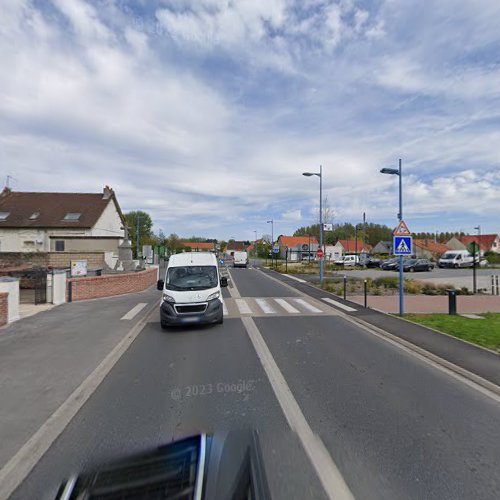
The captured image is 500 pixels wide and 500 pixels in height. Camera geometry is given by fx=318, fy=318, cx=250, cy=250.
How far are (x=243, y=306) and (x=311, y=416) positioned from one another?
9.03 meters

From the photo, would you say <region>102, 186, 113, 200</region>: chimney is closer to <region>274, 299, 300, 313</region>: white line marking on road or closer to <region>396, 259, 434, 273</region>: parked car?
<region>274, 299, 300, 313</region>: white line marking on road

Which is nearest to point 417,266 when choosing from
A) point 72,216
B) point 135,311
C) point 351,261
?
point 351,261

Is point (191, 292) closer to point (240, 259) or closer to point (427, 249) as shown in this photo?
point (240, 259)

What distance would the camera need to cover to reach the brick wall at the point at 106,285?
13.7 metres

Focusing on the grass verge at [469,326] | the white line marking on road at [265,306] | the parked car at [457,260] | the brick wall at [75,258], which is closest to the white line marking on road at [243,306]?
the white line marking on road at [265,306]

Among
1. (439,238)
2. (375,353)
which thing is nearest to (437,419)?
(375,353)

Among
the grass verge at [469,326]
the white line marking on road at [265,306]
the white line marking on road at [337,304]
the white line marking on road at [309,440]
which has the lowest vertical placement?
the white line marking on road at [265,306]

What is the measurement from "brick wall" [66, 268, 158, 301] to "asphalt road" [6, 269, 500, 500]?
840 centimetres

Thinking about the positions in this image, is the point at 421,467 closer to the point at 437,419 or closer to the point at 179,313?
the point at 437,419

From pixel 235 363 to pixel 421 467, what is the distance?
135 inches

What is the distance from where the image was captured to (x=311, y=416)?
382 centimetres

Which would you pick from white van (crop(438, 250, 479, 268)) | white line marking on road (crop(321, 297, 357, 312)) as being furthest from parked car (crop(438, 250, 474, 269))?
white line marking on road (crop(321, 297, 357, 312))

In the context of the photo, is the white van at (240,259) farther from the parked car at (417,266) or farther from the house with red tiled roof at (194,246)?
the parked car at (417,266)

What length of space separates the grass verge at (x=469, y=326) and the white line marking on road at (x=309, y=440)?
A: 4719 mm
